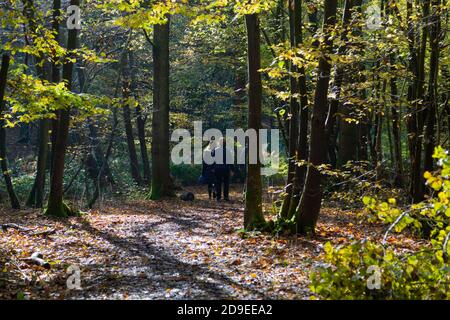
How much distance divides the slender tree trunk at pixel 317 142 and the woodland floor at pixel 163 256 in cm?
49

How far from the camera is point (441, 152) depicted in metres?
4.77

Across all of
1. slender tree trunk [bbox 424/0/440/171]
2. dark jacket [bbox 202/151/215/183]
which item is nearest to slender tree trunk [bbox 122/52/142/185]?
dark jacket [bbox 202/151/215/183]

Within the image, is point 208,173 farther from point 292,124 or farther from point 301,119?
point 301,119

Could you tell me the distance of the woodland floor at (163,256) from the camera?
21.3ft

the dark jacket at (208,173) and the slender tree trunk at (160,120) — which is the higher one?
the slender tree trunk at (160,120)

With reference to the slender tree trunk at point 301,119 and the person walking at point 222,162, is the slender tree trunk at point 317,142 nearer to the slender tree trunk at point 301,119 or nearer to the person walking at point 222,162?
the slender tree trunk at point 301,119

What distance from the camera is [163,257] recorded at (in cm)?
860

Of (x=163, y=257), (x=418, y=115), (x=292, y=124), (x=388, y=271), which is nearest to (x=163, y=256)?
(x=163, y=257)

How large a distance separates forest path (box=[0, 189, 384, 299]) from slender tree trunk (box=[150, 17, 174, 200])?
15.1ft

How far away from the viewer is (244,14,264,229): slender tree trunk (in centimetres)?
990

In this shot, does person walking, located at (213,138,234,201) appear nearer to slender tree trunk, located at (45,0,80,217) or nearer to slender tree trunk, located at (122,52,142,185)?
slender tree trunk, located at (45,0,80,217)

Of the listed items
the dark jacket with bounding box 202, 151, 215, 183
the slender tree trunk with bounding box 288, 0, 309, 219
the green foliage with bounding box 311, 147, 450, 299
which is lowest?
the green foliage with bounding box 311, 147, 450, 299

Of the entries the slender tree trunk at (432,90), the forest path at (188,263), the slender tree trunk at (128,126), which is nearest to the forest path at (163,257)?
the forest path at (188,263)

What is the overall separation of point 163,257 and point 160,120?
32.8ft
